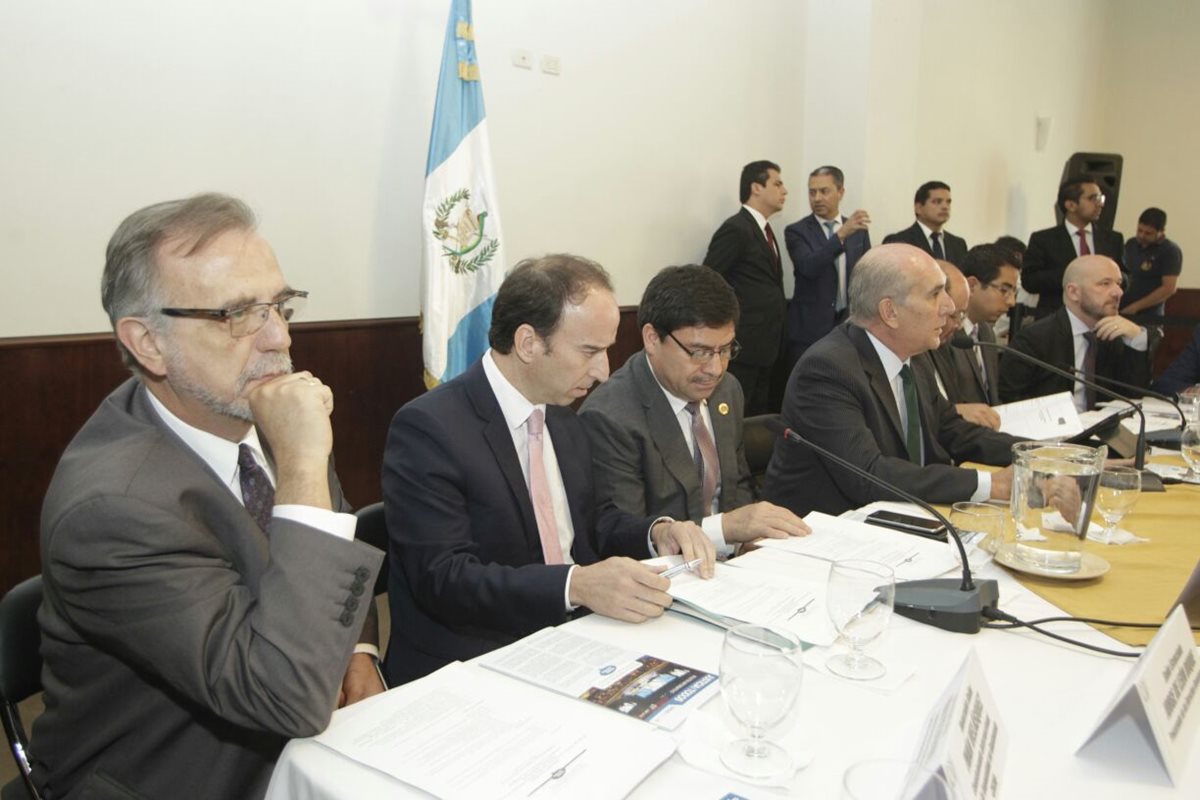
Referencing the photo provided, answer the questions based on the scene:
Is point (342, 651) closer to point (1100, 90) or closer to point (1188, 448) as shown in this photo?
point (1188, 448)

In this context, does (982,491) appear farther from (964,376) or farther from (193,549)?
(193,549)

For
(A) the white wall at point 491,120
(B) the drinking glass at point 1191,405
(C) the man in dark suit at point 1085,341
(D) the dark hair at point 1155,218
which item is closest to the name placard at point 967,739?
(B) the drinking glass at point 1191,405

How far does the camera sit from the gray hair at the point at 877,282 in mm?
2549

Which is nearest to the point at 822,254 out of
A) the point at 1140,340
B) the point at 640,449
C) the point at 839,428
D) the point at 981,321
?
the point at 981,321

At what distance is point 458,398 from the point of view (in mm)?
1783

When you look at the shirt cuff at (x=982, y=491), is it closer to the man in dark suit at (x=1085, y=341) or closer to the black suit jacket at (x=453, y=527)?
the black suit jacket at (x=453, y=527)

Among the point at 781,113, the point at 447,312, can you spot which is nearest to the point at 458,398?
the point at 447,312

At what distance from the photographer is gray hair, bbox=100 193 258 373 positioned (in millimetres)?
1241

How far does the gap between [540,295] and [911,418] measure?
134 centimetres

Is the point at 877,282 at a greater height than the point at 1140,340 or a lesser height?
greater

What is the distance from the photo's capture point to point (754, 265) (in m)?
5.03

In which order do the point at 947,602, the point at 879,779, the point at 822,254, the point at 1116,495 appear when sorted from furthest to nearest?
1. the point at 822,254
2. the point at 1116,495
3. the point at 947,602
4. the point at 879,779

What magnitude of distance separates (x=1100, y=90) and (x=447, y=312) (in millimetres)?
8765

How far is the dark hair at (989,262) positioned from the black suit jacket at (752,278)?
126 cm
